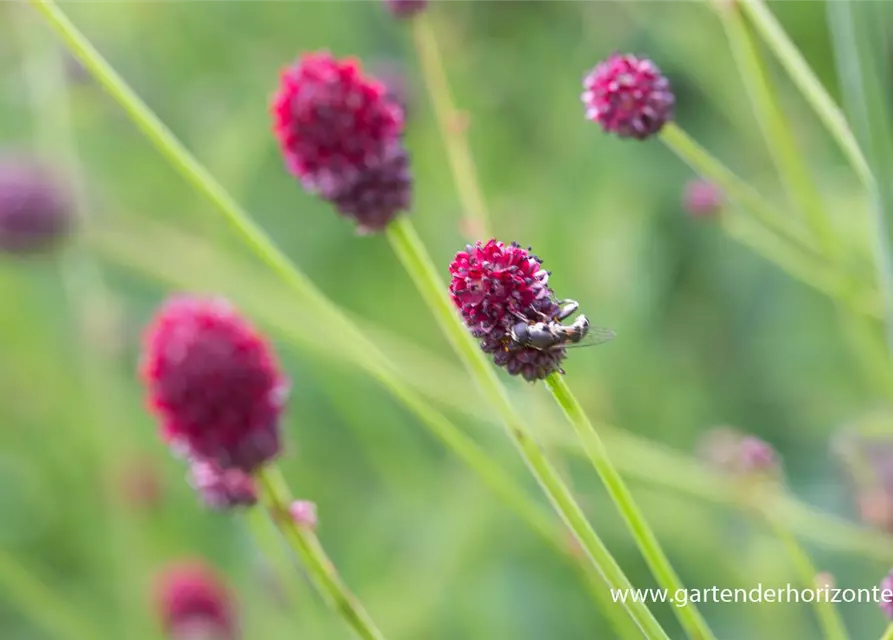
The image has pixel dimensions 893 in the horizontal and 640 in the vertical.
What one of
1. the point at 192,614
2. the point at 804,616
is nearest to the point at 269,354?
the point at 192,614

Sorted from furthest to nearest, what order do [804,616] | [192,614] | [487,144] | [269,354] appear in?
[487,144] < [804,616] < [192,614] < [269,354]

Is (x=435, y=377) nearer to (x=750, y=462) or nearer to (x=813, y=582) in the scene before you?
(x=750, y=462)

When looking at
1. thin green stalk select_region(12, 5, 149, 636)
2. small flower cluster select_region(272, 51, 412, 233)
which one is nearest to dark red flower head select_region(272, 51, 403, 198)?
small flower cluster select_region(272, 51, 412, 233)

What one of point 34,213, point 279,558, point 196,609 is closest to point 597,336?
point 279,558

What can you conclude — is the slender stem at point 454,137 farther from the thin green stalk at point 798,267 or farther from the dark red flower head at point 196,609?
the dark red flower head at point 196,609

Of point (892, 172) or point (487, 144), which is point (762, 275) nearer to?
point (487, 144)

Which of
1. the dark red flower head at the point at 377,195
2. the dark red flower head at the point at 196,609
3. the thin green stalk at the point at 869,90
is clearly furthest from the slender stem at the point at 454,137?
the dark red flower head at the point at 196,609

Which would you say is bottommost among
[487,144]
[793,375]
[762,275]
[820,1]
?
[793,375]
